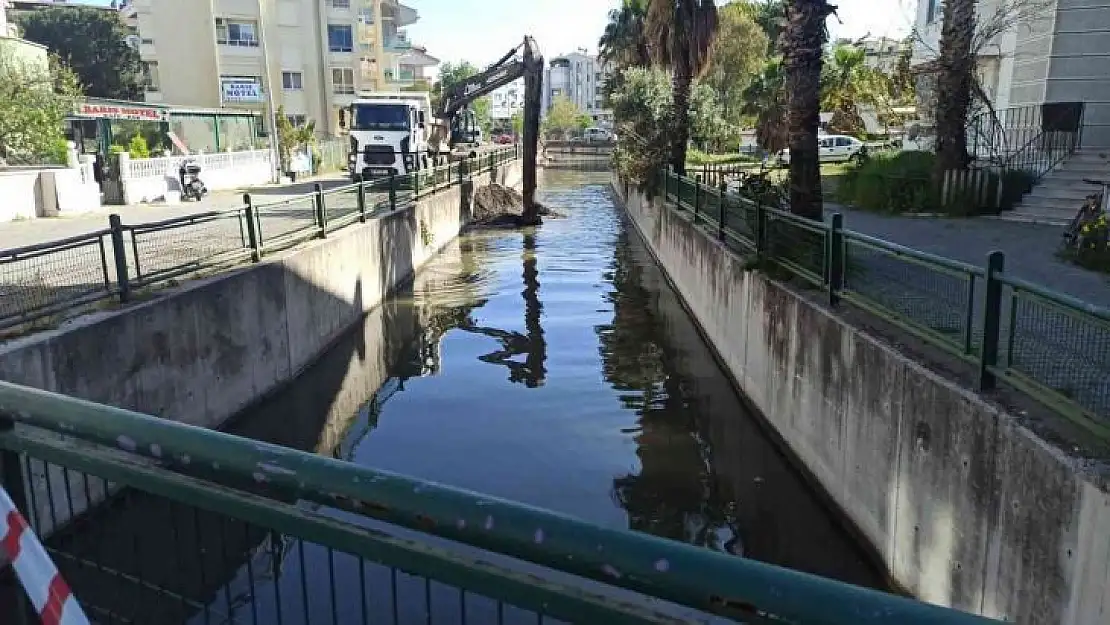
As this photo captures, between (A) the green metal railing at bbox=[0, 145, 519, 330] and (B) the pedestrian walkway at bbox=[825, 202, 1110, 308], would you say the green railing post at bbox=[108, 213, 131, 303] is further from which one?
(B) the pedestrian walkway at bbox=[825, 202, 1110, 308]

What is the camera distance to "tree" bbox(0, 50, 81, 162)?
69.9 ft

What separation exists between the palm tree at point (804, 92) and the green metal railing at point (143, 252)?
23.8ft

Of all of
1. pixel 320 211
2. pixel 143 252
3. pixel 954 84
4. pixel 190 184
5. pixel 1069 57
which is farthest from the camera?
pixel 190 184

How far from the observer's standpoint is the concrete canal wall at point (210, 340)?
7000mm

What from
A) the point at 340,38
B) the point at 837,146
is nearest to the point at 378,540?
the point at 837,146

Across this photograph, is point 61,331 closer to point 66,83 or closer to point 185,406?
point 185,406

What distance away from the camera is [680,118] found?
23234 millimetres

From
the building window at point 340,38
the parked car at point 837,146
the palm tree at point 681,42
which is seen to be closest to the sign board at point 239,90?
the building window at point 340,38

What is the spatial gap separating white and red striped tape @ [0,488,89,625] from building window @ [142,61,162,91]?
54.8m

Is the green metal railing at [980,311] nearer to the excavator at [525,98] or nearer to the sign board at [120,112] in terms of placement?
the excavator at [525,98]

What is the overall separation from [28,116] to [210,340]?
16.5m

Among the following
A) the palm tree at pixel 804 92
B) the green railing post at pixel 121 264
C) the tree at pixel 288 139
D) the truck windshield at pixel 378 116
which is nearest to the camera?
the green railing post at pixel 121 264

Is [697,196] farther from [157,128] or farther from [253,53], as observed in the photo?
[253,53]

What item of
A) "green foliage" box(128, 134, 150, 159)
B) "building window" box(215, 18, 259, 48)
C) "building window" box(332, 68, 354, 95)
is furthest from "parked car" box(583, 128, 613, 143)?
"green foliage" box(128, 134, 150, 159)
